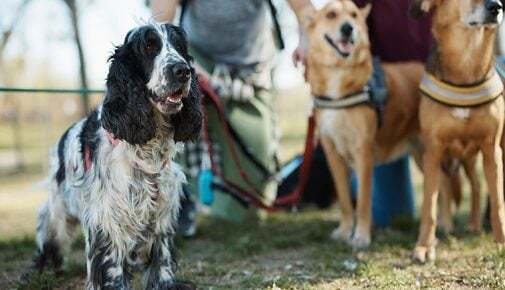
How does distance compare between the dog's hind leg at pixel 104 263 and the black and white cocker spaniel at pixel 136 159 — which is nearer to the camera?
the black and white cocker spaniel at pixel 136 159

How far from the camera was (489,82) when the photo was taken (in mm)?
4148

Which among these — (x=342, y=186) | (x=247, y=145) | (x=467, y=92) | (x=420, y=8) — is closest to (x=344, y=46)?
(x=420, y=8)

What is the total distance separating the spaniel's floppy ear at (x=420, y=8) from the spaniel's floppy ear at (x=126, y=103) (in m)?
2.21

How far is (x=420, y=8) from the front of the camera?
437 centimetres

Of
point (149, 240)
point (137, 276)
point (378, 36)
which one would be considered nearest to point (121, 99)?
point (149, 240)

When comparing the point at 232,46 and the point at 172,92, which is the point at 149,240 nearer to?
the point at 172,92

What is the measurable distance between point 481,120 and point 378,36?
178cm

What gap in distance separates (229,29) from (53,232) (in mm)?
2507

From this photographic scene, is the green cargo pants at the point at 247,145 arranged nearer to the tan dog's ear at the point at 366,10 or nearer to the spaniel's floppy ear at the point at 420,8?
the tan dog's ear at the point at 366,10

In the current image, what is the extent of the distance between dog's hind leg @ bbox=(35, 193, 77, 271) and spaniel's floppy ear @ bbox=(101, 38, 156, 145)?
935mm

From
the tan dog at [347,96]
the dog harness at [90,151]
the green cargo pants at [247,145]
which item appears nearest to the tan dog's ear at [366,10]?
the tan dog at [347,96]

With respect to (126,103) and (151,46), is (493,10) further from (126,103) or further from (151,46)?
(126,103)

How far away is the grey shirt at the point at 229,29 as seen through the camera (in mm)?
5402

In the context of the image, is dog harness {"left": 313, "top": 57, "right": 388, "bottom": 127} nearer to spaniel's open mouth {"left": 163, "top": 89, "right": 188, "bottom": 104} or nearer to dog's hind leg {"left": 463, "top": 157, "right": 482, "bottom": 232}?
dog's hind leg {"left": 463, "top": 157, "right": 482, "bottom": 232}
